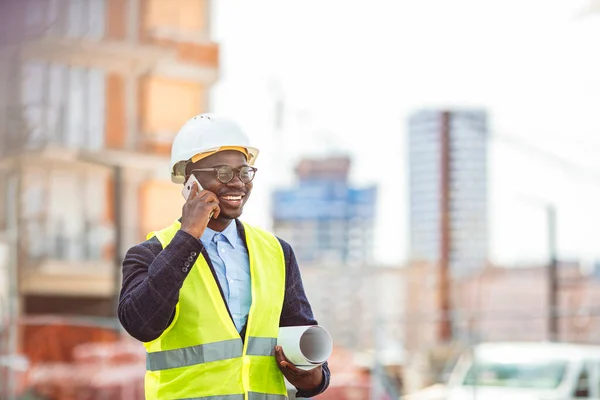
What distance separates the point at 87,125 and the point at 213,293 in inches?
982

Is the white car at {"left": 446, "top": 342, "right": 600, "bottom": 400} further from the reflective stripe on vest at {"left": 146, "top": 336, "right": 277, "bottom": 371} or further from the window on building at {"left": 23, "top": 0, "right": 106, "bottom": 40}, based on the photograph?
the window on building at {"left": 23, "top": 0, "right": 106, "bottom": 40}

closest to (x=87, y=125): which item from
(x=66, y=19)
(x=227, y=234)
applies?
(x=66, y=19)

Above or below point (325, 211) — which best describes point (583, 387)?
below

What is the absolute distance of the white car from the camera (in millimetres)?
11219

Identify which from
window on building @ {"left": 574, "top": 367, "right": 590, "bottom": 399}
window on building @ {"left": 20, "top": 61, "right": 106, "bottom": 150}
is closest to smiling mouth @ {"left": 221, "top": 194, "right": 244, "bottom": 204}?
window on building @ {"left": 574, "top": 367, "right": 590, "bottom": 399}

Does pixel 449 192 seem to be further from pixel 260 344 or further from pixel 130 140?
pixel 260 344

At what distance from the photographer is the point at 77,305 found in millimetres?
26406

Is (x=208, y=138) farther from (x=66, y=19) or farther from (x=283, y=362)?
(x=66, y=19)

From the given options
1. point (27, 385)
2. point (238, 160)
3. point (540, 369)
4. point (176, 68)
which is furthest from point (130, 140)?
point (238, 160)

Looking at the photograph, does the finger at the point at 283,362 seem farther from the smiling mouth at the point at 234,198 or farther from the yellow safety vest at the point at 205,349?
the smiling mouth at the point at 234,198

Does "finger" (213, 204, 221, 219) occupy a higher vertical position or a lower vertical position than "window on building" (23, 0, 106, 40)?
lower

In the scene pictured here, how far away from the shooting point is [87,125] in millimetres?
27250

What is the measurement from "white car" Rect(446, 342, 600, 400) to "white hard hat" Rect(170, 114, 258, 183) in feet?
27.7

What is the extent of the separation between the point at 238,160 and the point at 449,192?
24.9 meters
